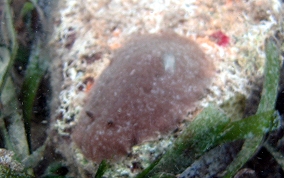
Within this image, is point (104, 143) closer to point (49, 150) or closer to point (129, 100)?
point (129, 100)

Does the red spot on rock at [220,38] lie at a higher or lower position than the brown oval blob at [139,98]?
higher

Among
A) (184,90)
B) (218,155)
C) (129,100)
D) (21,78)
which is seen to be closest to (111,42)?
(129,100)

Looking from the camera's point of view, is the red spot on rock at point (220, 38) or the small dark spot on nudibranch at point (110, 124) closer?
the small dark spot on nudibranch at point (110, 124)

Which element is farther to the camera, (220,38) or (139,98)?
(220,38)

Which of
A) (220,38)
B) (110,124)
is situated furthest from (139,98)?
(220,38)

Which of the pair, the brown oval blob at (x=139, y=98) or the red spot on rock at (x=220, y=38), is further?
the red spot on rock at (x=220, y=38)

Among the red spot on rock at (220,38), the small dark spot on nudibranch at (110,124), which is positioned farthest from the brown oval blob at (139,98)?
the red spot on rock at (220,38)

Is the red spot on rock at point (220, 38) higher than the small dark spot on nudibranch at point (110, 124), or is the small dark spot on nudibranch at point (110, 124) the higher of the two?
the red spot on rock at point (220, 38)

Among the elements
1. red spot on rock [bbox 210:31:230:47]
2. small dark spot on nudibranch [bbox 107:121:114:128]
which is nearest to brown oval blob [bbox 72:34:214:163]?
small dark spot on nudibranch [bbox 107:121:114:128]

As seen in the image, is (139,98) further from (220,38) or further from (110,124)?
(220,38)

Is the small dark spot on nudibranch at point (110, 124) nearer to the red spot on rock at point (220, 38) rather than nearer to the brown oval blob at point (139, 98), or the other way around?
the brown oval blob at point (139, 98)
